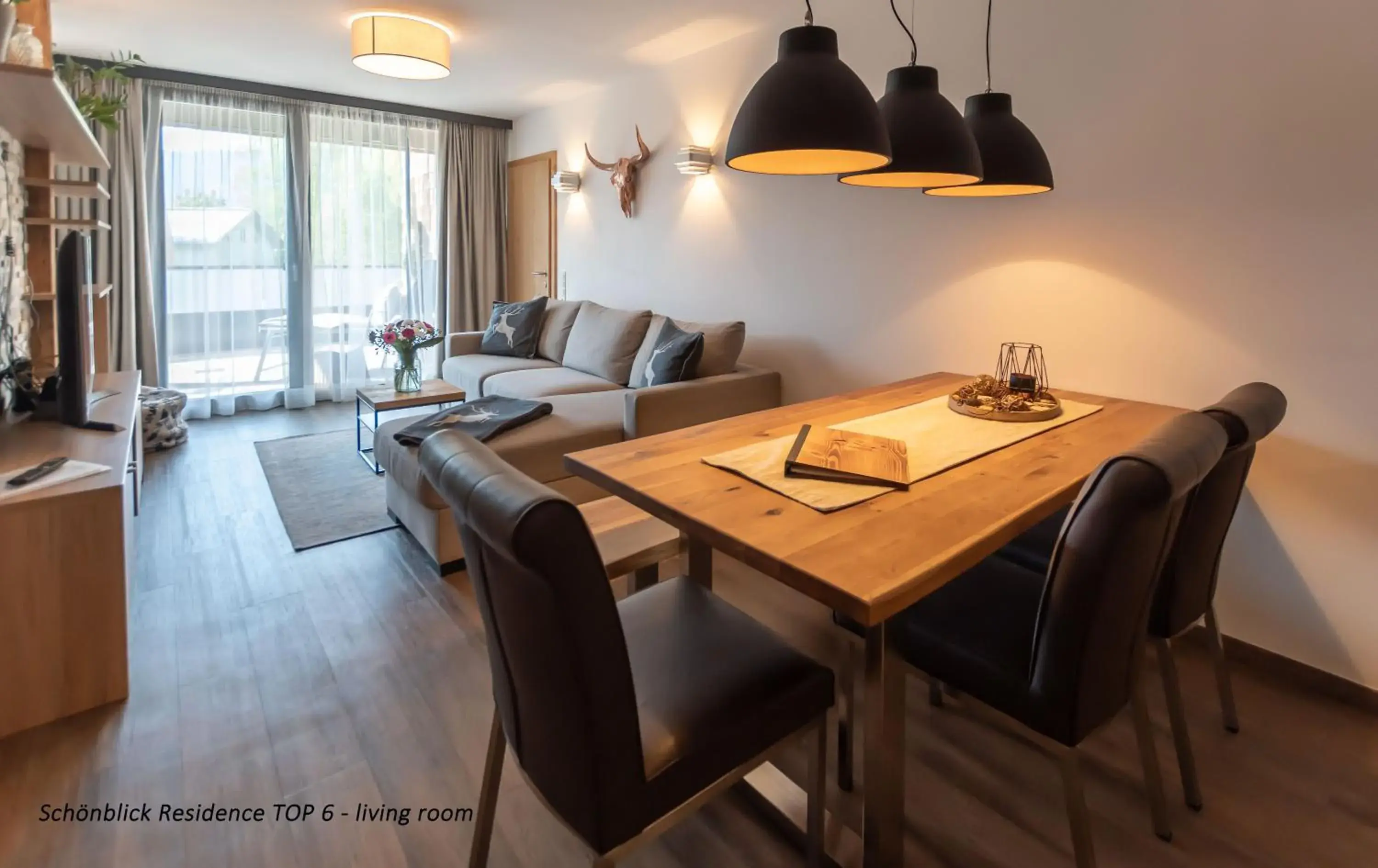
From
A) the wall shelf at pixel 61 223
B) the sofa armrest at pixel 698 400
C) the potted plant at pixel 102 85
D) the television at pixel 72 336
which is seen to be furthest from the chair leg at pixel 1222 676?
the potted plant at pixel 102 85

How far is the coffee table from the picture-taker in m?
3.89

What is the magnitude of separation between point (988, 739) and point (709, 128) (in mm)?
3368

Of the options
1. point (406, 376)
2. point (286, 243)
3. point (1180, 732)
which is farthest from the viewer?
point (286, 243)

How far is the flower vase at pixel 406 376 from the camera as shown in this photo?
405 centimetres

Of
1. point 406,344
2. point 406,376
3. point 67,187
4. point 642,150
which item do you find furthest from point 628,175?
point 67,187

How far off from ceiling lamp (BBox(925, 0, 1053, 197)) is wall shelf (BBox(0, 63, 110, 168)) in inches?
98.5

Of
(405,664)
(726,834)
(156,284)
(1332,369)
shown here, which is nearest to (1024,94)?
(1332,369)

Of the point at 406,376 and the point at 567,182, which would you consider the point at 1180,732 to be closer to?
the point at 406,376

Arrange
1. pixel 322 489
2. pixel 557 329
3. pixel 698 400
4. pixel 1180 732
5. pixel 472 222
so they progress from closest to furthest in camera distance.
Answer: pixel 1180 732 → pixel 698 400 → pixel 322 489 → pixel 557 329 → pixel 472 222

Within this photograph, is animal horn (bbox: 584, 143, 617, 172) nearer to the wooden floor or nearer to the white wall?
the white wall

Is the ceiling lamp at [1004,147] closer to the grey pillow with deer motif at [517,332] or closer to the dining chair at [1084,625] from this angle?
Result: the dining chair at [1084,625]

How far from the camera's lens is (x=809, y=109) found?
1438mm

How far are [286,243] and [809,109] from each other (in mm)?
5186

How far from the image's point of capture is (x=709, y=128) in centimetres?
402
